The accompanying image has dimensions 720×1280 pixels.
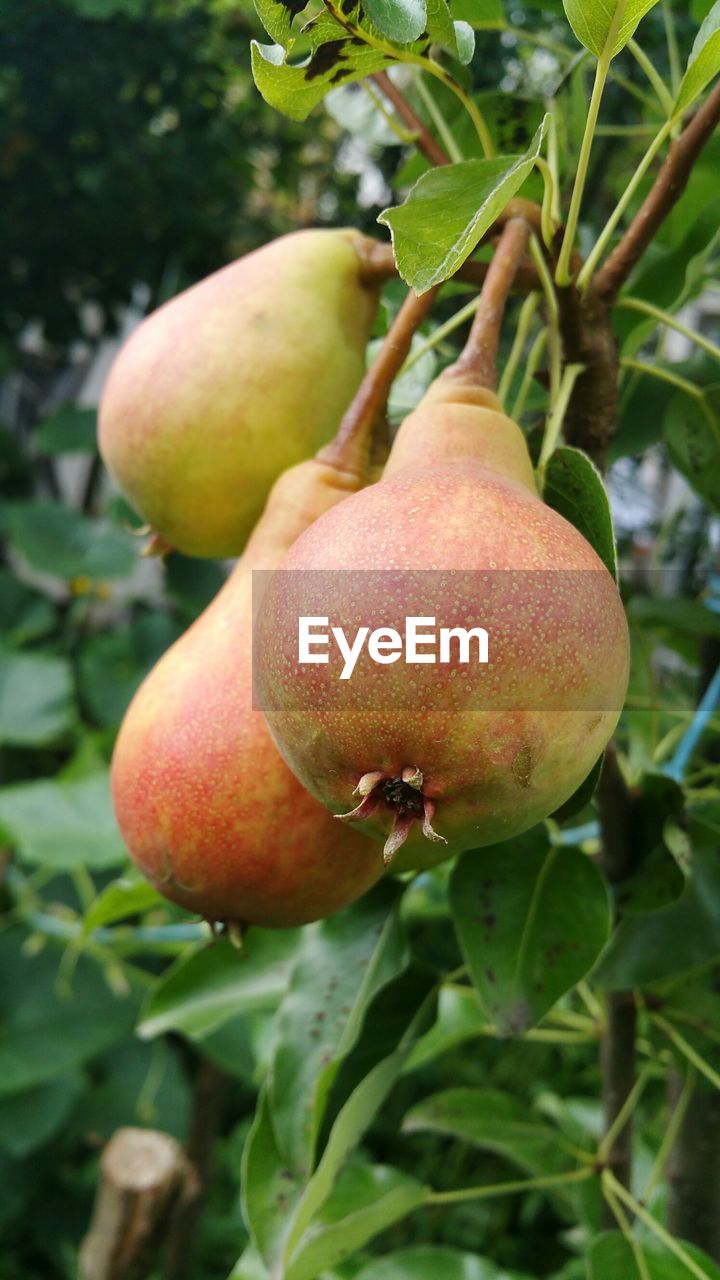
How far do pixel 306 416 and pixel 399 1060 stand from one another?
28cm

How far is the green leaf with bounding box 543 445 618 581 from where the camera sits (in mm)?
370

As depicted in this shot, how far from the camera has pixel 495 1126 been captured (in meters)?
0.67

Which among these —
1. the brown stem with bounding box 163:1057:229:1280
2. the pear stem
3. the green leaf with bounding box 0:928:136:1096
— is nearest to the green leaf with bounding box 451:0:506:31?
the pear stem

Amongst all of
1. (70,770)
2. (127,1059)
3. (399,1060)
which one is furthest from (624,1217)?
(127,1059)

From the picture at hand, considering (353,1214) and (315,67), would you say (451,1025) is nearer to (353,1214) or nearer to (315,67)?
(353,1214)

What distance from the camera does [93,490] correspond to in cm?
213

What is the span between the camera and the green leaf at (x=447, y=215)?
0.32m

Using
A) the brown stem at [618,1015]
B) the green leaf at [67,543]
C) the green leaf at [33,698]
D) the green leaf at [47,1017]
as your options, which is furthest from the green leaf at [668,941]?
the green leaf at [67,543]

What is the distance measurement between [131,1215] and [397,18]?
84cm

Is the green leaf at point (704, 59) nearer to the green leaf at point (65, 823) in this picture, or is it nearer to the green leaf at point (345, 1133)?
the green leaf at point (345, 1133)

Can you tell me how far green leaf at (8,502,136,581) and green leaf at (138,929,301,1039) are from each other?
1.24 metres

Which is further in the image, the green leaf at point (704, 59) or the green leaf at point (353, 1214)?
the green leaf at point (353, 1214)

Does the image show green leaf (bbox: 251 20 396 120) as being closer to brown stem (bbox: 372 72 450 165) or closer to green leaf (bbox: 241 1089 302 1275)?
brown stem (bbox: 372 72 450 165)

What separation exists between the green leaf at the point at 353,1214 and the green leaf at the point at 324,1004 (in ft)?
0.15
